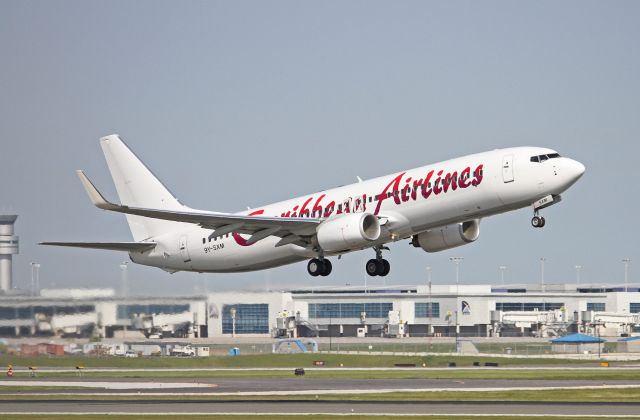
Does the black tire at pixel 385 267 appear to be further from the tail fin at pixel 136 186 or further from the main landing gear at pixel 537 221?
the tail fin at pixel 136 186

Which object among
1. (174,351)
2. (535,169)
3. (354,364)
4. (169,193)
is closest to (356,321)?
(354,364)

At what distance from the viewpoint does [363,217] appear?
2315 inches

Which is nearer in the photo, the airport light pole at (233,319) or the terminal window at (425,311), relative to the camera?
the airport light pole at (233,319)

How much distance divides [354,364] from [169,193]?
34.8 metres

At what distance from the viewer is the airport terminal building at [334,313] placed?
7112cm

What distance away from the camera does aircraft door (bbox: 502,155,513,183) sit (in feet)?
184

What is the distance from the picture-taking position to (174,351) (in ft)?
292

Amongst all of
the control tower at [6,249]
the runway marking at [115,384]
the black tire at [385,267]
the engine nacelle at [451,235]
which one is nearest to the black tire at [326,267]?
the black tire at [385,267]

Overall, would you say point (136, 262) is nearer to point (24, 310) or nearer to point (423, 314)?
point (24, 310)

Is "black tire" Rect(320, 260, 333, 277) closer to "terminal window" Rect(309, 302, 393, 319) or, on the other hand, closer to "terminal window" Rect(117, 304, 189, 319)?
"terminal window" Rect(117, 304, 189, 319)

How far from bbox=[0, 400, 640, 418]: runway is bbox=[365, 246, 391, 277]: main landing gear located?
676cm

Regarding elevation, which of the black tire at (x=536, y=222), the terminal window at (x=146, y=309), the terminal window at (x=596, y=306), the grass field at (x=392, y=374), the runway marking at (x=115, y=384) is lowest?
the grass field at (x=392, y=374)

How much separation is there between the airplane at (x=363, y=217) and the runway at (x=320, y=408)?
7.85 meters

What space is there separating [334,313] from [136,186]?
77.9 meters
